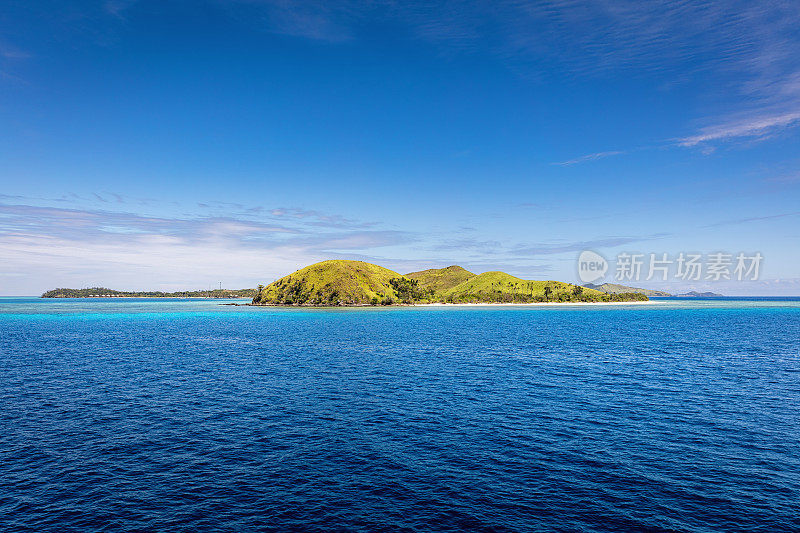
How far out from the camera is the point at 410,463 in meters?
35.4

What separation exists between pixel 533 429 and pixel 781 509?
64.5ft

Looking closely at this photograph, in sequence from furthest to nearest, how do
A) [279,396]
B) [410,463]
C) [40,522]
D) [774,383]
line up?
[774,383]
[279,396]
[410,463]
[40,522]

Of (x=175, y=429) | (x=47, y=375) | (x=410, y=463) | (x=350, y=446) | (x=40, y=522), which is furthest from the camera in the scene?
(x=47, y=375)

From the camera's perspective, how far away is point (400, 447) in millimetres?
38938

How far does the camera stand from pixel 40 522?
2633 centimetres

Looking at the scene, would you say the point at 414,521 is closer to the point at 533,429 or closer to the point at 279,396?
the point at 533,429

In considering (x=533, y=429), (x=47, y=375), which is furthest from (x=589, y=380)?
(x=47, y=375)

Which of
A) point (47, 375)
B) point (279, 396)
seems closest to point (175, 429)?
point (279, 396)

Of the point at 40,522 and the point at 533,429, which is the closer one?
the point at 40,522

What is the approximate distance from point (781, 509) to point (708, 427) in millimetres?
17908

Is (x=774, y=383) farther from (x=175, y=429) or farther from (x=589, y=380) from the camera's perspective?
(x=175, y=429)

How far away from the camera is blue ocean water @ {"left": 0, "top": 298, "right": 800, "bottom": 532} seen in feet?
90.5

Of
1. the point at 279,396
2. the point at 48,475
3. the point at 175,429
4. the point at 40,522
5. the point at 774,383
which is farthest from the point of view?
the point at 774,383

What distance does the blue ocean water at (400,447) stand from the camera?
27578 mm
